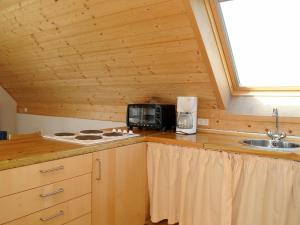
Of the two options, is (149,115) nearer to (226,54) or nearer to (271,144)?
(226,54)

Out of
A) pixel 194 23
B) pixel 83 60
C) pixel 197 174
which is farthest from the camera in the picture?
pixel 83 60

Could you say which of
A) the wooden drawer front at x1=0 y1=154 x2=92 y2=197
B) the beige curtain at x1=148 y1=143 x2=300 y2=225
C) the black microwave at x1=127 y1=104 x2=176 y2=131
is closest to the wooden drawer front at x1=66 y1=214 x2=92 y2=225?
the wooden drawer front at x1=0 y1=154 x2=92 y2=197

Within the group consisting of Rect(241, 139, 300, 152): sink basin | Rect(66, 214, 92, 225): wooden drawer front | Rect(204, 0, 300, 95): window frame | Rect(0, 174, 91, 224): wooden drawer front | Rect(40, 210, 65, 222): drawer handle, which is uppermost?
Rect(204, 0, 300, 95): window frame

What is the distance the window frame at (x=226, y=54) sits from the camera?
6.88ft

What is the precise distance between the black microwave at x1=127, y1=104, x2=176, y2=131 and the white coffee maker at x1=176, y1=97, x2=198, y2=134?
0.54 ft

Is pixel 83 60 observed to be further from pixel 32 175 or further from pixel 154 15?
pixel 32 175

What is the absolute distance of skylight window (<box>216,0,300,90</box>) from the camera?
2.10 m

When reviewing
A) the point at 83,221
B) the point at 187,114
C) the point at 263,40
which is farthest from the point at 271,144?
the point at 83,221

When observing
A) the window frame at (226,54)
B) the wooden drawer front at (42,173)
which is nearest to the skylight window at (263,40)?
the window frame at (226,54)

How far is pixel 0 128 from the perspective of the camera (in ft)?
16.4

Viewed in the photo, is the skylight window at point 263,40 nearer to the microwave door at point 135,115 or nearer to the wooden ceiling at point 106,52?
the wooden ceiling at point 106,52

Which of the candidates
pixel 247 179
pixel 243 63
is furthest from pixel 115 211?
pixel 243 63

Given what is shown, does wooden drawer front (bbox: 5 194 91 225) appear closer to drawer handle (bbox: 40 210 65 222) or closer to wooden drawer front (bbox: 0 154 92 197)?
drawer handle (bbox: 40 210 65 222)

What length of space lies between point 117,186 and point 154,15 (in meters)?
1.31
